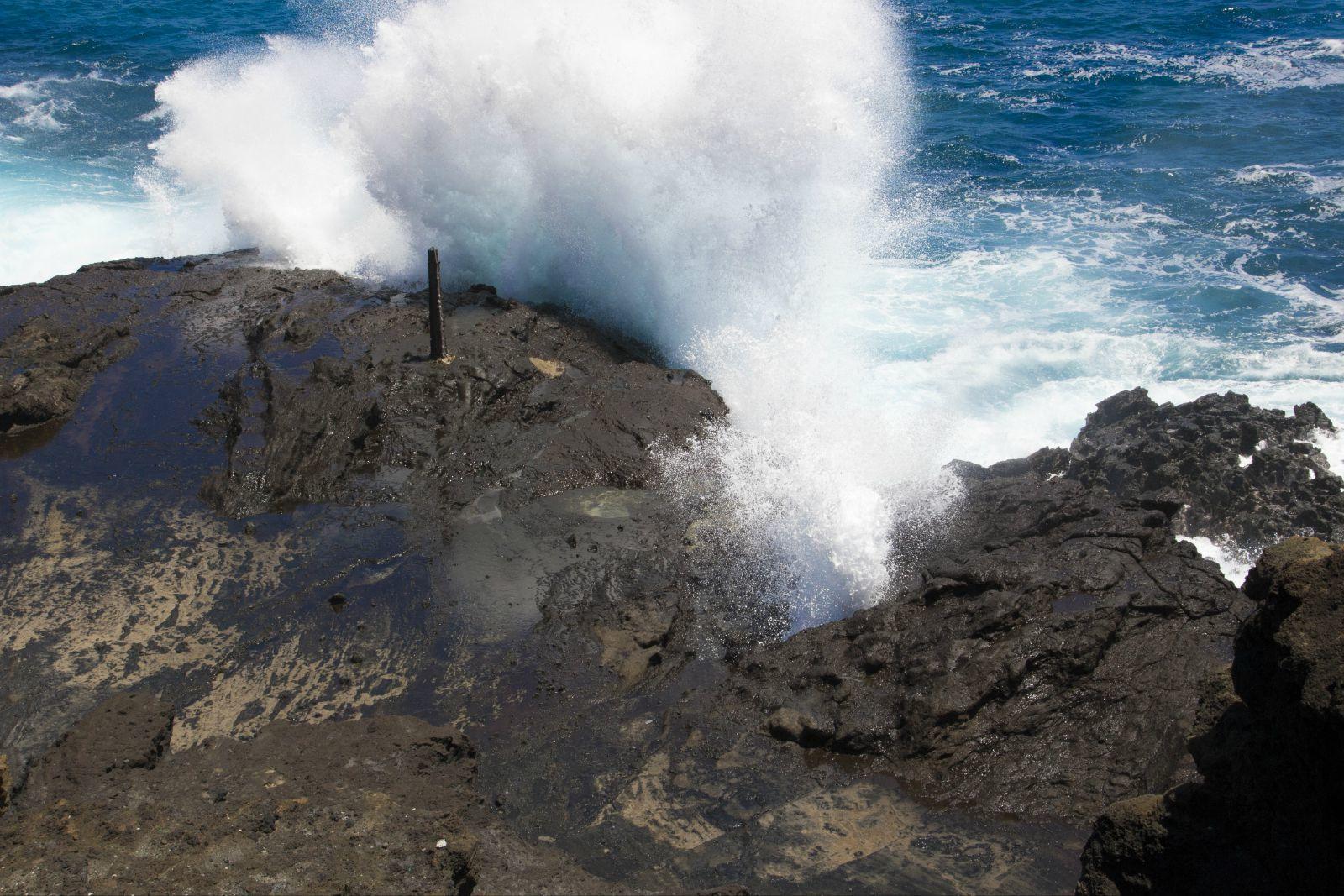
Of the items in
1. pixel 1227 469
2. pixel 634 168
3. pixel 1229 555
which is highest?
pixel 634 168

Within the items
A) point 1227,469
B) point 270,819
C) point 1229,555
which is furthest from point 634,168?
point 270,819

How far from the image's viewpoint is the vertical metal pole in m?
10.3

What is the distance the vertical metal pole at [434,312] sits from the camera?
405 inches

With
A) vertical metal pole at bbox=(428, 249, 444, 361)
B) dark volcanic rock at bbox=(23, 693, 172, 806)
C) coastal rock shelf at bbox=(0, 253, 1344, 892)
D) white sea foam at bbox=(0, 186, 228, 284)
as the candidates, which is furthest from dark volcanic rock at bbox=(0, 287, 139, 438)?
dark volcanic rock at bbox=(23, 693, 172, 806)

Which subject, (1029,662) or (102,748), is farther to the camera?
→ (1029,662)

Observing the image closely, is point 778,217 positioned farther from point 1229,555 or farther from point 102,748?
point 102,748

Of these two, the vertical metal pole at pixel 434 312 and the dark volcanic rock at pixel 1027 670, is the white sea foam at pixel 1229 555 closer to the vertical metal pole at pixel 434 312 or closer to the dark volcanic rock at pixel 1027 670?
the dark volcanic rock at pixel 1027 670

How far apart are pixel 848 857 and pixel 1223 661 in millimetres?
3299

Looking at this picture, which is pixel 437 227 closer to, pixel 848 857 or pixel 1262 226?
pixel 848 857

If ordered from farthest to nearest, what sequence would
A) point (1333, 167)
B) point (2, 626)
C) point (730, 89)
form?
point (1333, 167)
point (730, 89)
point (2, 626)

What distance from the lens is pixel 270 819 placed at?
5.02 metres

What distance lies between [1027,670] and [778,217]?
7.80 meters

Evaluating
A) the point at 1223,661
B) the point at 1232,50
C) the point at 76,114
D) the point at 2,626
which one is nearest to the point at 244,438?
the point at 2,626

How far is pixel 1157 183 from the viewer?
62.0ft
